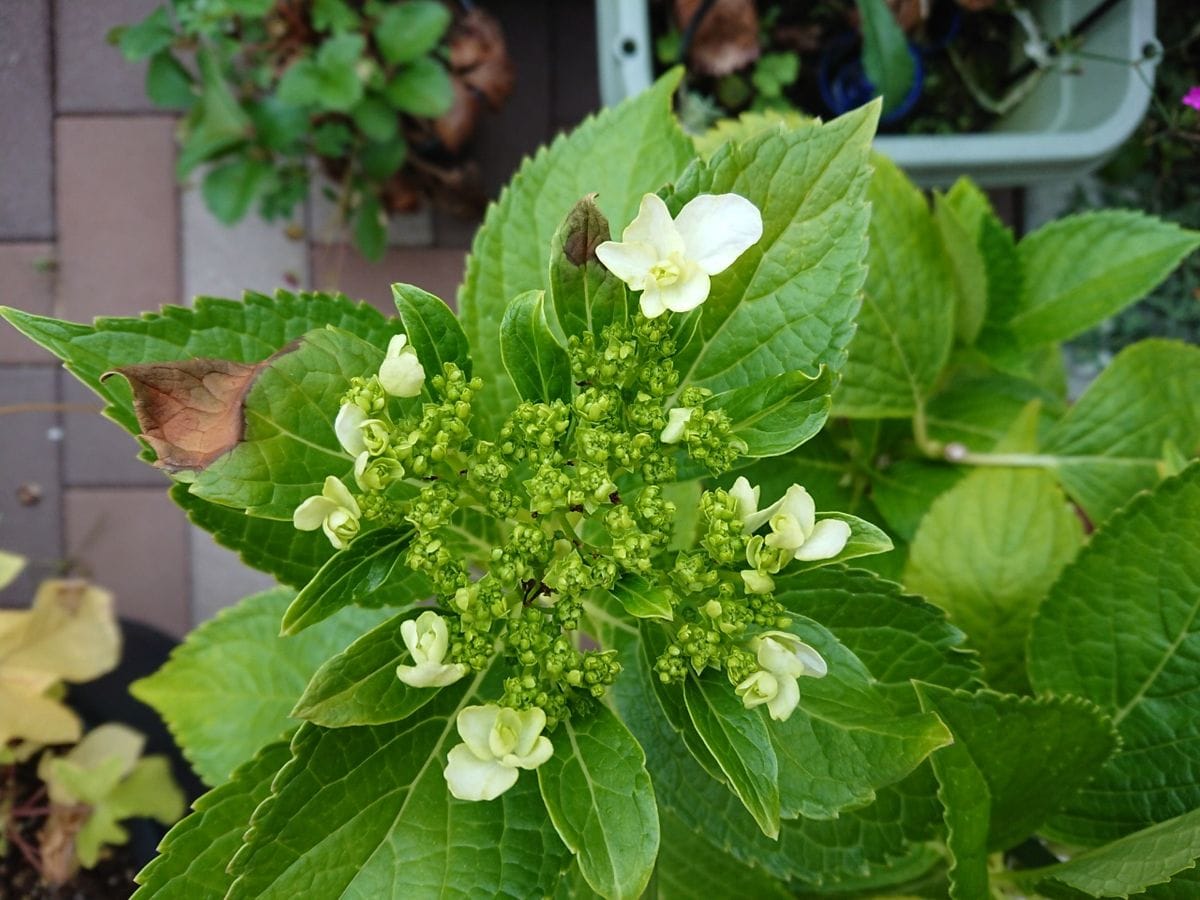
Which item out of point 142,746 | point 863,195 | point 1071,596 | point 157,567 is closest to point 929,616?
point 1071,596

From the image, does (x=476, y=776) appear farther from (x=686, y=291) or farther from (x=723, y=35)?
(x=723, y=35)

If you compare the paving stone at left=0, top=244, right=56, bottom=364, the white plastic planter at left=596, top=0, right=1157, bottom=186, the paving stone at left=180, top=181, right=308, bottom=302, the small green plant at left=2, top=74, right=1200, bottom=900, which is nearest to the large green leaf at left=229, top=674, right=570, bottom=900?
the small green plant at left=2, top=74, right=1200, bottom=900

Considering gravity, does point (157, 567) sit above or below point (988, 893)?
above

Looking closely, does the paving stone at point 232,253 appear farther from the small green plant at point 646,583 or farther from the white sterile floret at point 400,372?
the white sterile floret at point 400,372

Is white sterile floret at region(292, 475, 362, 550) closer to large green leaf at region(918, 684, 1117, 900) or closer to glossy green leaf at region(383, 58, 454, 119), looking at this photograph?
large green leaf at region(918, 684, 1117, 900)

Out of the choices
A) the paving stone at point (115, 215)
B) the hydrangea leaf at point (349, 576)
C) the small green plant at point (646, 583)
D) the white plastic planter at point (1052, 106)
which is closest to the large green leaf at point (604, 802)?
the small green plant at point (646, 583)

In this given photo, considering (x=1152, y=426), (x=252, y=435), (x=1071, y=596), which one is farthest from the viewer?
(x=1152, y=426)

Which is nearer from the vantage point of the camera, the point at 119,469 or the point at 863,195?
the point at 863,195

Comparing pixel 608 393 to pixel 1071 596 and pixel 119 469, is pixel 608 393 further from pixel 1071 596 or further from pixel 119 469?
pixel 119 469
